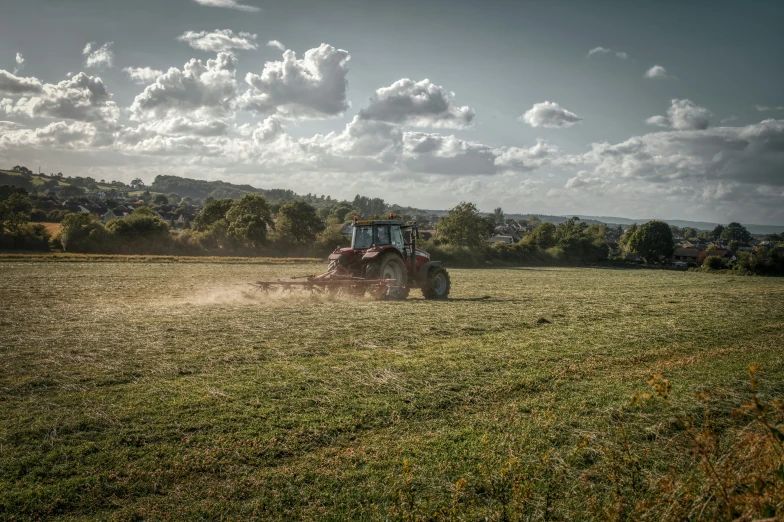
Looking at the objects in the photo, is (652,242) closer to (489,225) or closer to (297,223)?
(489,225)

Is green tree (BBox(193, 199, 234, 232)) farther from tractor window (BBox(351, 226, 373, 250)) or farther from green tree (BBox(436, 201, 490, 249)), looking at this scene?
tractor window (BBox(351, 226, 373, 250))

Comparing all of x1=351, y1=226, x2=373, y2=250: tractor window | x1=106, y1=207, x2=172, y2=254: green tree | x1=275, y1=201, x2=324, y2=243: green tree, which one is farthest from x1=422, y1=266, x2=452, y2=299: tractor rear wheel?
x1=275, y1=201, x2=324, y2=243: green tree

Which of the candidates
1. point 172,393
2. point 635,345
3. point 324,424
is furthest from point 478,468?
point 635,345

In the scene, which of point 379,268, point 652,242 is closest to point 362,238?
point 379,268

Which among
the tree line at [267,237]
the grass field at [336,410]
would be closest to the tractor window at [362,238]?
the grass field at [336,410]

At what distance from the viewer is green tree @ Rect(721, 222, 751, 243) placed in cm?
12089

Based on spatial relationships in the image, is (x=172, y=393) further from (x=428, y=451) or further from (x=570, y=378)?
(x=570, y=378)

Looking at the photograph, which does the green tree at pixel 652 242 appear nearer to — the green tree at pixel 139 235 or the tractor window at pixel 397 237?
the green tree at pixel 139 235

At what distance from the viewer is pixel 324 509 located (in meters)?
3.29

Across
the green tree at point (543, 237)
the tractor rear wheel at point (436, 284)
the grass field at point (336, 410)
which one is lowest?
the grass field at point (336, 410)

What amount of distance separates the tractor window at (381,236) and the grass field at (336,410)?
14.3 feet

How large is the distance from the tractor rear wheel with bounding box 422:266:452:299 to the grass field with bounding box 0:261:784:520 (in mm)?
4528

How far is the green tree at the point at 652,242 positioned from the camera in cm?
6975

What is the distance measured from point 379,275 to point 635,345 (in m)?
7.49
